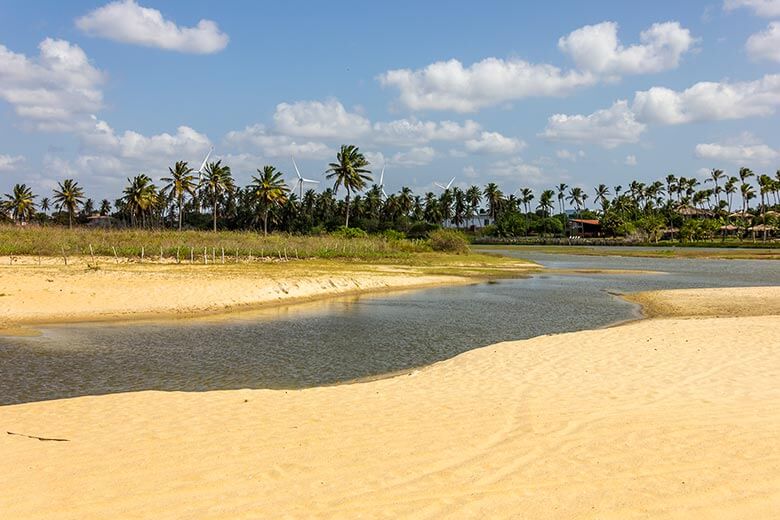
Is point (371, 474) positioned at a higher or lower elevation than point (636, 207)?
lower

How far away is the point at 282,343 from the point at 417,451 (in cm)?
1329

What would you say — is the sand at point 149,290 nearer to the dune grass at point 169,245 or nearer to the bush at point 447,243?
the dune grass at point 169,245

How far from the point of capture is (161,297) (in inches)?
1134

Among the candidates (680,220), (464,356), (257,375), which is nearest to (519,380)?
(464,356)

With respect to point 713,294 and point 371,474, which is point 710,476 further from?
point 713,294

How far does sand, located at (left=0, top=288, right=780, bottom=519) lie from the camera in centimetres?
612

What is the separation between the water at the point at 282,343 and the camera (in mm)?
14734


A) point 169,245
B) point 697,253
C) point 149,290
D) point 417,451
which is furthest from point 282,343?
point 697,253

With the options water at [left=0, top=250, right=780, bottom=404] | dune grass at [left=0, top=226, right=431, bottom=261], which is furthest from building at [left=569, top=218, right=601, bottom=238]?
water at [left=0, top=250, right=780, bottom=404]

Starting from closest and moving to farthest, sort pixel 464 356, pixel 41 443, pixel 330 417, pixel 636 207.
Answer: pixel 41 443 → pixel 330 417 → pixel 464 356 → pixel 636 207

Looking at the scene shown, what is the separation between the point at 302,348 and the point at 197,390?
605 cm

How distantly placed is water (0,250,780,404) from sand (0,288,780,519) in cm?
275

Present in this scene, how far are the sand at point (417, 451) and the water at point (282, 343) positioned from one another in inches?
108

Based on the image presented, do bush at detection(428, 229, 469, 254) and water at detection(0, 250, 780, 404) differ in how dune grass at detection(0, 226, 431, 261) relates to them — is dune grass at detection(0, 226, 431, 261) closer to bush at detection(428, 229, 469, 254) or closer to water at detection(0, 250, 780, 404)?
bush at detection(428, 229, 469, 254)
